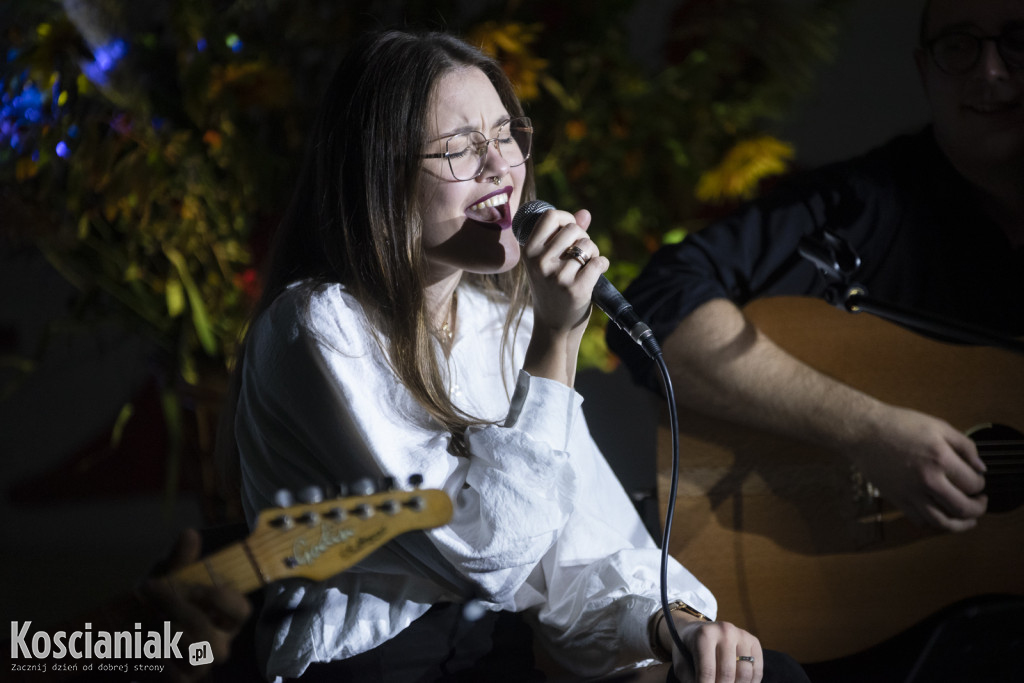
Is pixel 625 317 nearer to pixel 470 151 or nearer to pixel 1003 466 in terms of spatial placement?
pixel 470 151

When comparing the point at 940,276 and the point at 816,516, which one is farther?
the point at 940,276

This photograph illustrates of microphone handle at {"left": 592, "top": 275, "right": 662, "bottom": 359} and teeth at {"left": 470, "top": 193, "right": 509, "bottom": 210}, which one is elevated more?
teeth at {"left": 470, "top": 193, "right": 509, "bottom": 210}

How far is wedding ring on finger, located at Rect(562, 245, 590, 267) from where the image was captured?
0.83m

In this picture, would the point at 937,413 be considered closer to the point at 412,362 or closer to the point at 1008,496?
the point at 1008,496

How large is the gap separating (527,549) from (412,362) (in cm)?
24

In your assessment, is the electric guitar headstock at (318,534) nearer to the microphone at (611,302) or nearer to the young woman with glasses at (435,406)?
the young woman with glasses at (435,406)

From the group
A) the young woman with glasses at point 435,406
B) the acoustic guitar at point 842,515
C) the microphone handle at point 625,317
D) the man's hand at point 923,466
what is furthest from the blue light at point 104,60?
the man's hand at point 923,466

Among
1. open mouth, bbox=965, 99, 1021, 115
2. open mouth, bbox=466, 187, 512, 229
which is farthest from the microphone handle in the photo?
open mouth, bbox=965, 99, 1021, 115

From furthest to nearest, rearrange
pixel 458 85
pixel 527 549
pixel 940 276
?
pixel 940 276 → pixel 458 85 → pixel 527 549

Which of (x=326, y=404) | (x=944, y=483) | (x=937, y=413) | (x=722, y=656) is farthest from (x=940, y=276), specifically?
(x=326, y=404)

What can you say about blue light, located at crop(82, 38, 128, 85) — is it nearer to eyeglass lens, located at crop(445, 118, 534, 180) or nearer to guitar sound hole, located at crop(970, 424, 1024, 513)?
eyeglass lens, located at crop(445, 118, 534, 180)

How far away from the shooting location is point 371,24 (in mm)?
1432

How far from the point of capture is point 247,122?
4.73 feet

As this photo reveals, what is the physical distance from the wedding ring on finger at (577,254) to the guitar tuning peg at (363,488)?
0.95 ft
